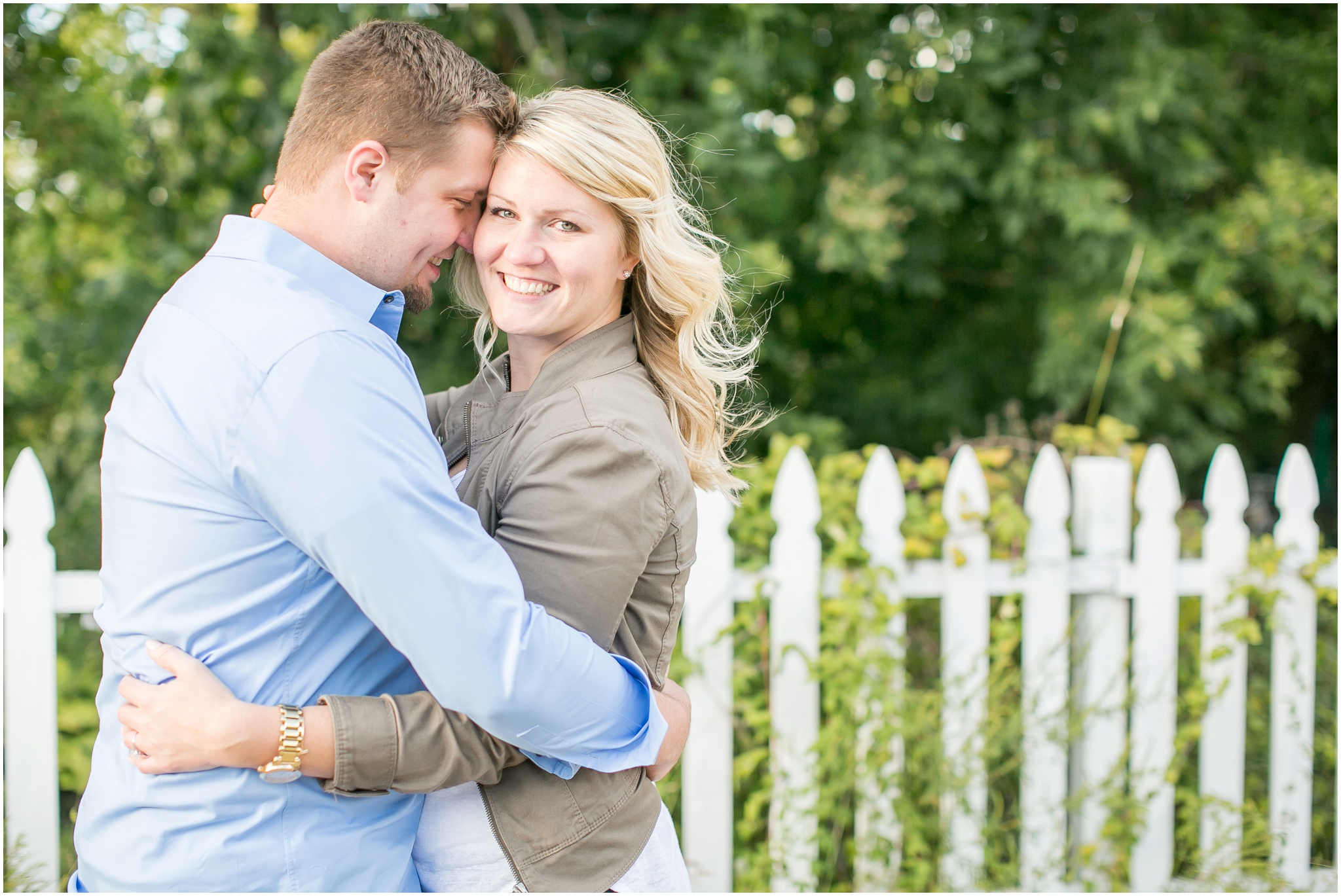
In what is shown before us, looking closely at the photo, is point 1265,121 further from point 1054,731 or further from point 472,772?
point 472,772

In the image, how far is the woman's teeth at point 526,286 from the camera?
1576 mm

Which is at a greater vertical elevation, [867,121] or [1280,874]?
[867,121]

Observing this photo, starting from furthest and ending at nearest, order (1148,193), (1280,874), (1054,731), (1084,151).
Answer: (1148,193) → (1084,151) → (1280,874) → (1054,731)

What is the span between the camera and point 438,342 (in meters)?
4.65

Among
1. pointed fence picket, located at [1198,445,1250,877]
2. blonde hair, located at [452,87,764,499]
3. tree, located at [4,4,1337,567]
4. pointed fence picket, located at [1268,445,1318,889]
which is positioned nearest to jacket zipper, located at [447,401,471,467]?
blonde hair, located at [452,87,764,499]

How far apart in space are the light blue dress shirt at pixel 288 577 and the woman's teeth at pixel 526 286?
315 millimetres

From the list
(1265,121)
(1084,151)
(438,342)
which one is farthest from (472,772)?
(1265,121)

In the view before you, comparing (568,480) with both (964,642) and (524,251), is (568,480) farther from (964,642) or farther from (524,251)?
(964,642)

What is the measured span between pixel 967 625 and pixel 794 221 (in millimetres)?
2655

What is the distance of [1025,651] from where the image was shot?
9.58ft

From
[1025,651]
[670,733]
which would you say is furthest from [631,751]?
[1025,651]

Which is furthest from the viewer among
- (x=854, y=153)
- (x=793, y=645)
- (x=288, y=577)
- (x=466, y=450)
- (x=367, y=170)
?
(x=854, y=153)

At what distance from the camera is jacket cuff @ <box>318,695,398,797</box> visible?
46.4 inches

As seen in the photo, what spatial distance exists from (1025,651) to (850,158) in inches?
98.0
